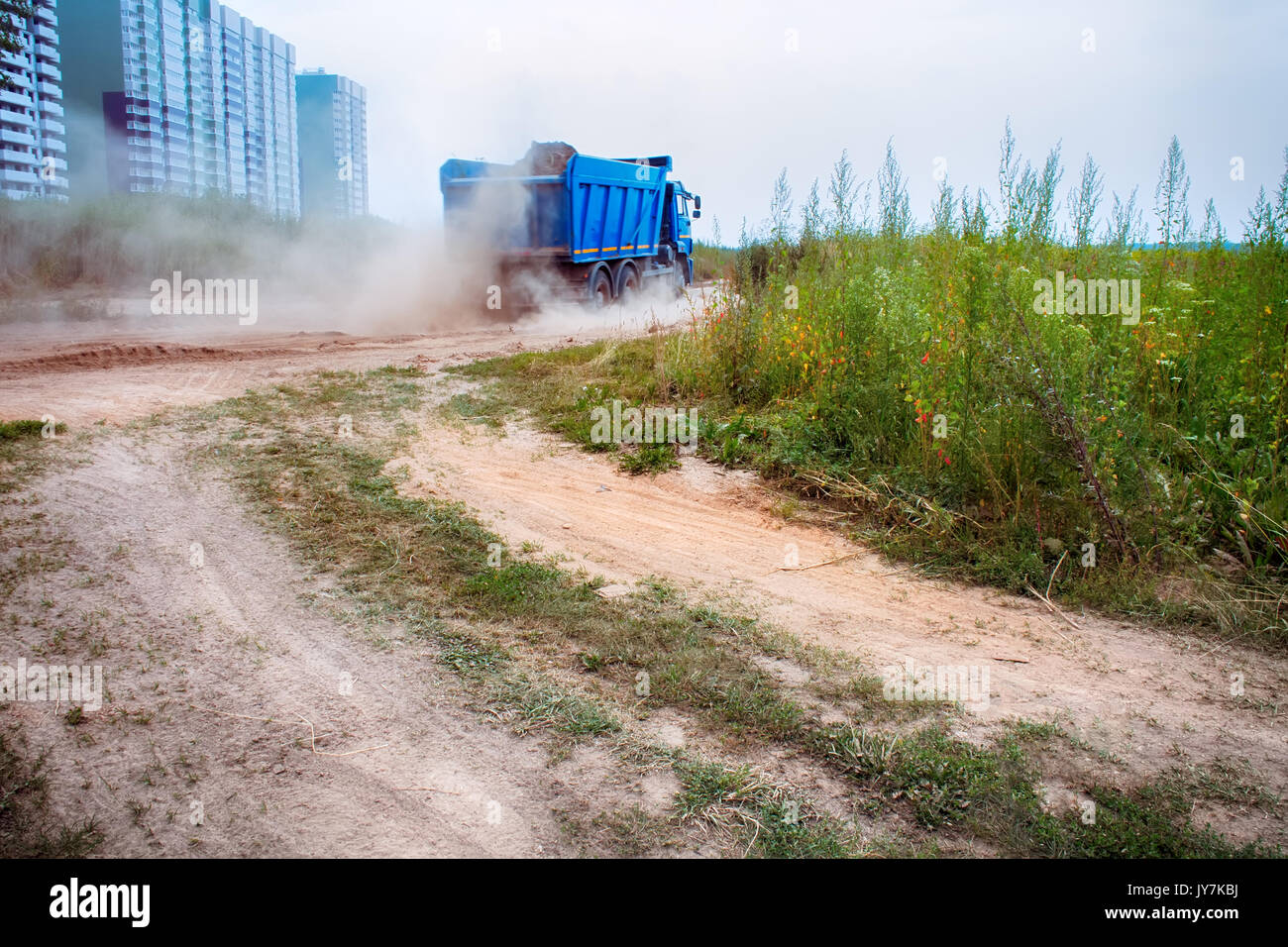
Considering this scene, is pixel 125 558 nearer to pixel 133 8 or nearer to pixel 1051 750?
pixel 1051 750

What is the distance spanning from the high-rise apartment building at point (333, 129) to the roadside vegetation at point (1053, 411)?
3183cm

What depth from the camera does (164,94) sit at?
32156 mm

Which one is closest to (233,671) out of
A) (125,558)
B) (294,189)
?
(125,558)

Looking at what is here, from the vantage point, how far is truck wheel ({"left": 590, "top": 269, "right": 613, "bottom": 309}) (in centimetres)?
1812

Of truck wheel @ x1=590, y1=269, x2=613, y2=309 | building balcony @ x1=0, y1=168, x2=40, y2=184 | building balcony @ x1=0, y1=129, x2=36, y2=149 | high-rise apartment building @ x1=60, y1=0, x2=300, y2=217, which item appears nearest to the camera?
A: truck wheel @ x1=590, y1=269, x2=613, y2=309

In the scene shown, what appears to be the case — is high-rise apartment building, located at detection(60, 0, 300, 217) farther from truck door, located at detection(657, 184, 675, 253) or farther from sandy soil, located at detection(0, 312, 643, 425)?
sandy soil, located at detection(0, 312, 643, 425)

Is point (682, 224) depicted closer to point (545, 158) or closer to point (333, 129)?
point (545, 158)

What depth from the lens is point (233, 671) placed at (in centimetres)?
406

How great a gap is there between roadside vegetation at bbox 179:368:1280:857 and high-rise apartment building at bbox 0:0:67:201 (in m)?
40.4

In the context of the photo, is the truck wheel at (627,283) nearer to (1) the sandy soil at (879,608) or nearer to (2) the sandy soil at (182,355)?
(2) the sandy soil at (182,355)

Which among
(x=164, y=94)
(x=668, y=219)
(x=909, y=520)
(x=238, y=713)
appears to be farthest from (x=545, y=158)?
(x=164, y=94)

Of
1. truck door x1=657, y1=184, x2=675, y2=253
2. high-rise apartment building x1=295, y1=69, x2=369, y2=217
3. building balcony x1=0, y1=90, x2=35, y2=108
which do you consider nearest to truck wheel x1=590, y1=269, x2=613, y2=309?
truck door x1=657, y1=184, x2=675, y2=253


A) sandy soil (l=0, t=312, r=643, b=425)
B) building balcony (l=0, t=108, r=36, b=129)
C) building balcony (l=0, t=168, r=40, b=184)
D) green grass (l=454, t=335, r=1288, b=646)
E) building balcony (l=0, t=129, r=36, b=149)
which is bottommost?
green grass (l=454, t=335, r=1288, b=646)
